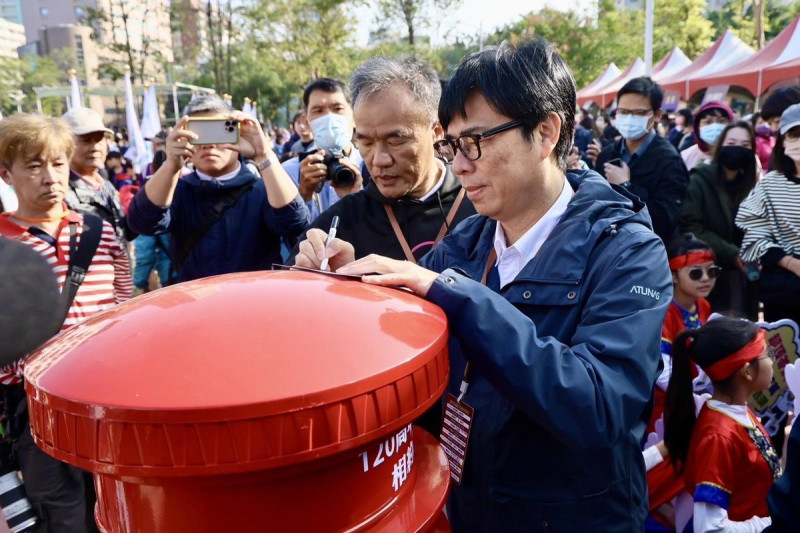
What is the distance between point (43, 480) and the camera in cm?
246

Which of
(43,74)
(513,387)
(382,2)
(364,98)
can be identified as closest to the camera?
(513,387)

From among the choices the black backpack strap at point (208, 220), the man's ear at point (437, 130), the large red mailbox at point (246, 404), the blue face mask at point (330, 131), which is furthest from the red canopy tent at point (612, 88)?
the large red mailbox at point (246, 404)

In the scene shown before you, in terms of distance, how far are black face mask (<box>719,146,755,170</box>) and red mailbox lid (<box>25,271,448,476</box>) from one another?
3.96 m

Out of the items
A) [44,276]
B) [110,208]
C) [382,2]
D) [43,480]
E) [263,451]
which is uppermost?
[382,2]

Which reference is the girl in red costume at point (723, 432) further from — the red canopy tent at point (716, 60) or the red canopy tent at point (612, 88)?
the red canopy tent at point (612, 88)

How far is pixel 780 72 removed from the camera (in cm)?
1023

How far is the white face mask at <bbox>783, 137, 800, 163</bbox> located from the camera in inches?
131

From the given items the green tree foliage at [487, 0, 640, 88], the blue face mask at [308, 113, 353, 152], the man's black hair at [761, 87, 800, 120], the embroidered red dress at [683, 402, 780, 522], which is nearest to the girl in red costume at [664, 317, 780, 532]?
the embroidered red dress at [683, 402, 780, 522]

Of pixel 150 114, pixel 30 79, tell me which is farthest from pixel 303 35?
pixel 30 79

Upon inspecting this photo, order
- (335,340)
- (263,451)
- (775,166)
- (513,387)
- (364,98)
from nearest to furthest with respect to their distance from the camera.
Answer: (263,451), (335,340), (513,387), (364,98), (775,166)

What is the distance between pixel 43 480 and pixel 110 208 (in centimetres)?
175

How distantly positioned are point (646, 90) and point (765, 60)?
8.90 m

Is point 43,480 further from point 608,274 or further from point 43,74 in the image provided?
point 43,74

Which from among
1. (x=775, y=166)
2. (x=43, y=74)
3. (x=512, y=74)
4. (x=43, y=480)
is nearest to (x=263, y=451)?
(x=512, y=74)
